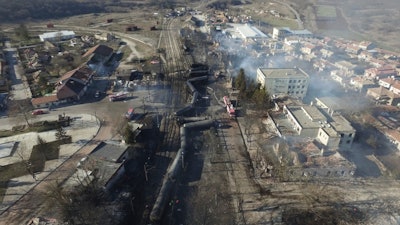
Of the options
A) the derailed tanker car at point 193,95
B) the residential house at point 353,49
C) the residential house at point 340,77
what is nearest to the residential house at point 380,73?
the residential house at point 340,77

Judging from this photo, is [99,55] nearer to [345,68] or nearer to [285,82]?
[285,82]

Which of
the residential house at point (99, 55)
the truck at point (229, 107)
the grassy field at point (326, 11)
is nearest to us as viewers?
the truck at point (229, 107)

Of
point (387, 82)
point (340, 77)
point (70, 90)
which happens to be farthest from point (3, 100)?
point (387, 82)

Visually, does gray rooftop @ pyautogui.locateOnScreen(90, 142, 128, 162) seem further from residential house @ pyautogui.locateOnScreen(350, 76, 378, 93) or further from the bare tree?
residential house @ pyautogui.locateOnScreen(350, 76, 378, 93)

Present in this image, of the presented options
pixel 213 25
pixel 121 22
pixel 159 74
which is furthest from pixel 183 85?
pixel 121 22

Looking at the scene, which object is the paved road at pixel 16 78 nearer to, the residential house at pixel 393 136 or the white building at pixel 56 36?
the white building at pixel 56 36

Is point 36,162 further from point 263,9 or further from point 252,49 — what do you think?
point 263,9
